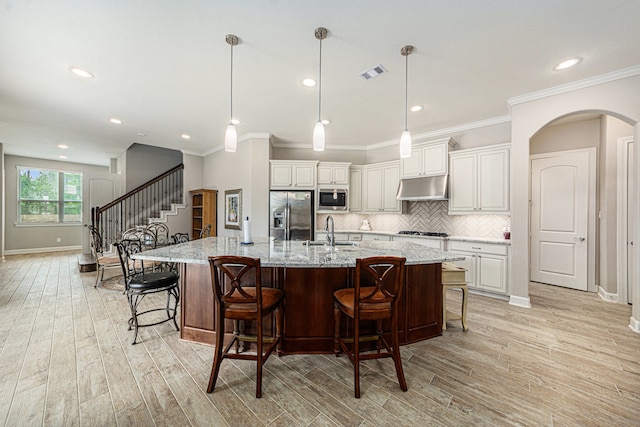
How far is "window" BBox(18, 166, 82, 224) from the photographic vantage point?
24.3 ft

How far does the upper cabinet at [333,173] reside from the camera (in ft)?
17.7

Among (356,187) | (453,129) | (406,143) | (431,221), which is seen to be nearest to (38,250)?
(356,187)

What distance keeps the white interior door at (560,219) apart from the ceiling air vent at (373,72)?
11.9 feet

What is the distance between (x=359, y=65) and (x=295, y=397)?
3.10 meters

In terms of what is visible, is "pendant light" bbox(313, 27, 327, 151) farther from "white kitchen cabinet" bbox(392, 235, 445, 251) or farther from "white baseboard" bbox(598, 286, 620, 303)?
"white baseboard" bbox(598, 286, 620, 303)

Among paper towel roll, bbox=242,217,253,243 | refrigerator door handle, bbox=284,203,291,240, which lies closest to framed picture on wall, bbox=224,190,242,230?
refrigerator door handle, bbox=284,203,291,240

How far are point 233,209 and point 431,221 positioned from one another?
13.9ft

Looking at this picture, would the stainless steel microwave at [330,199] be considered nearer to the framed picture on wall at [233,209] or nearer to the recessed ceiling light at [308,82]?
the framed picture on wall at [233,209]

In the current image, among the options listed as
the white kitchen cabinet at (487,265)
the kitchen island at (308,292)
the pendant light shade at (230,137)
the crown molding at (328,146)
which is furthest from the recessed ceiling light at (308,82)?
the white kitchen cabinet at (487,265)

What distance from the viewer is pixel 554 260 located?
4.38 m

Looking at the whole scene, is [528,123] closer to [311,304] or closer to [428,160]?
[428,160]

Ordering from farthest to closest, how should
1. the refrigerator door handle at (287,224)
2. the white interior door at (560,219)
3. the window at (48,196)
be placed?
the window at (48,196), the refrigerator door handle at (287,224), the white interior door at (560,219)

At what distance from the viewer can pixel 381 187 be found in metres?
5.37

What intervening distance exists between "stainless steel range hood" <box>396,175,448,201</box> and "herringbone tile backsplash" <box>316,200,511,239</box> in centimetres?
46
